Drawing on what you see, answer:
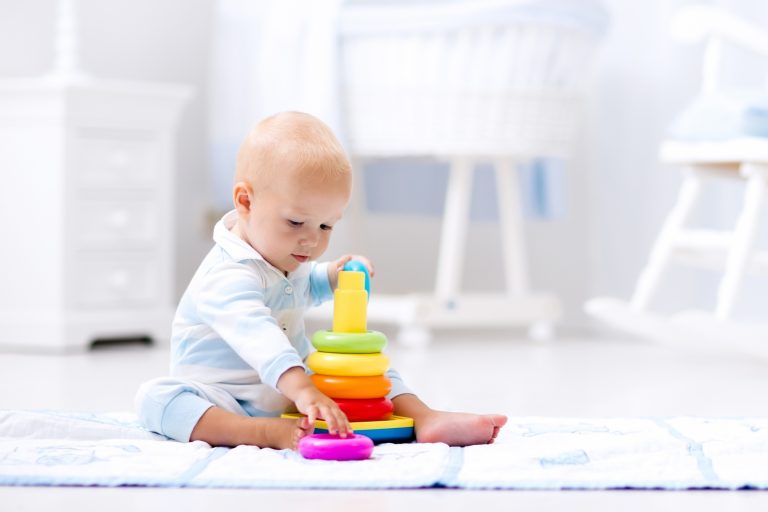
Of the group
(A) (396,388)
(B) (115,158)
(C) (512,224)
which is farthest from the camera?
(C) (512,224)

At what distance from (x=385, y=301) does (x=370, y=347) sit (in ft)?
4.72

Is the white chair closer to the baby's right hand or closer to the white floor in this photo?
the white floor

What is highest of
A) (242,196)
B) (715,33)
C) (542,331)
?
(715,33)

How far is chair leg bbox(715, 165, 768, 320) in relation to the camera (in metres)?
2.18

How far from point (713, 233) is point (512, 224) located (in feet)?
1.84

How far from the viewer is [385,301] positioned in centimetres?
267

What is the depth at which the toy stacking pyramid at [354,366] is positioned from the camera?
3.99ft

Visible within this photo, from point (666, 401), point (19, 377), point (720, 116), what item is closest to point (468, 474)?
point (666, 401)

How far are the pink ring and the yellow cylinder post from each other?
13 centimetres

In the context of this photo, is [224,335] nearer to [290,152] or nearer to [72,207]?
[290,152]

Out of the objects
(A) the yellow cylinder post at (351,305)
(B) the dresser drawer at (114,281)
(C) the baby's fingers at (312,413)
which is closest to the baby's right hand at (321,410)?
(C) the baby's fingers at (312,413)

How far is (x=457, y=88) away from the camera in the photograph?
8.56 ft

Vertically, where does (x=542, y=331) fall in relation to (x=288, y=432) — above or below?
below

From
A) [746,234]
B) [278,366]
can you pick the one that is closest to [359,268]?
[278,366]
